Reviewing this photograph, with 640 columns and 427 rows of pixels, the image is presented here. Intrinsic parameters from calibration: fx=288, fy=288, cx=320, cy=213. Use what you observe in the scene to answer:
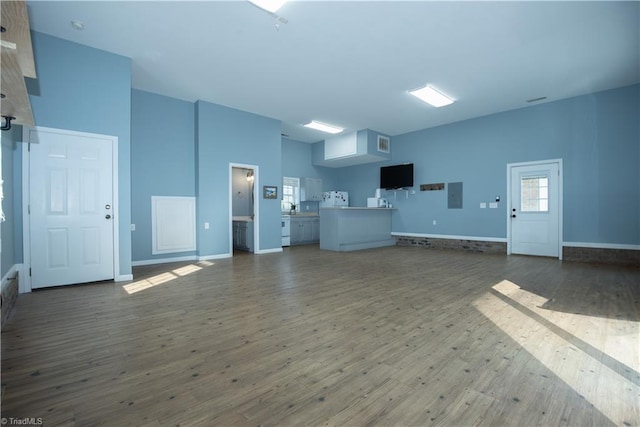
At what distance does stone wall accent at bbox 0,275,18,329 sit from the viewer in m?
2.69

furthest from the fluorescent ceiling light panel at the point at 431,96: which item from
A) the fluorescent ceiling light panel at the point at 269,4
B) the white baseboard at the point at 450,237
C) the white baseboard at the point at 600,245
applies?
the white baseboard at the point at 600,245

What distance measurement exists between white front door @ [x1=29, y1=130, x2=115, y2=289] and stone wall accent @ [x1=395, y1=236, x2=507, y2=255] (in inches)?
288

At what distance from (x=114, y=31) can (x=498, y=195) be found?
802 centimetres

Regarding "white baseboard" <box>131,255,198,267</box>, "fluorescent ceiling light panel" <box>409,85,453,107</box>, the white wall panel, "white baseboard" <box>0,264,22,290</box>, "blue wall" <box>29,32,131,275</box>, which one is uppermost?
"fluorescent ceiling light panel" <box>409,85,453,107</box>

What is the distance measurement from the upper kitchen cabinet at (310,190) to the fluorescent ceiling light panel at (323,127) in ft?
6.73

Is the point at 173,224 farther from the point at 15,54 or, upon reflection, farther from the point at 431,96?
the point at 431,96

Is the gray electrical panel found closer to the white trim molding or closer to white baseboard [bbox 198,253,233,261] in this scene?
the white trim molding

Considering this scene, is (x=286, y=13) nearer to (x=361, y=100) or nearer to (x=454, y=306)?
(x=361, y=100)

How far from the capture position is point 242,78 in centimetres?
515

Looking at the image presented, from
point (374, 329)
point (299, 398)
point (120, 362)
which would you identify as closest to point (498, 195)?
point (374, 329)

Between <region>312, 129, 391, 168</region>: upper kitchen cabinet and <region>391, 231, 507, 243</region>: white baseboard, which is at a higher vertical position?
<region>312, 129, 391, 168</region>: upper kitchen cabinet

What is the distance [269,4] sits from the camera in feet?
10.8

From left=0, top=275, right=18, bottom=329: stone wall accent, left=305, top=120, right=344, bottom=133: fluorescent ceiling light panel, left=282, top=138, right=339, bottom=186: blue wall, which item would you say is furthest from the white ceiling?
left=282, top=138, right=339, bottom=186: blue wall

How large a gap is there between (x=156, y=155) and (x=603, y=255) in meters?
9.15
